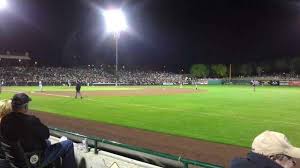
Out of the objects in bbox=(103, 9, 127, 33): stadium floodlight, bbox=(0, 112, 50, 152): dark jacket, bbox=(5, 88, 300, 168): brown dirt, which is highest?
bbox=(103, 9, 127, 33): stadium floodlight

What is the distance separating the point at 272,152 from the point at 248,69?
130207mm

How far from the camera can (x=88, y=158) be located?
700 cm

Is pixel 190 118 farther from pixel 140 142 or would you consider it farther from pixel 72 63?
pixel 72 63

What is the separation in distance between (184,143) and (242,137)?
2.46m

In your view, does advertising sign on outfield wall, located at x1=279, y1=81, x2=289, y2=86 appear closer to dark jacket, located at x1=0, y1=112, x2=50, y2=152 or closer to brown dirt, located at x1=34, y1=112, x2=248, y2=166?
brown dirt, located at x1=34, y1=112, x2=248, y2=166

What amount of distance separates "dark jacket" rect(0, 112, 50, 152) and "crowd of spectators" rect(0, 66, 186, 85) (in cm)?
6201

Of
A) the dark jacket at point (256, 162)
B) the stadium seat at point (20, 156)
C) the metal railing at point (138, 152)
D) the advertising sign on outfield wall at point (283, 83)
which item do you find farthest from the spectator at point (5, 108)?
the advertising sign on outfield wall at point (283, 83)

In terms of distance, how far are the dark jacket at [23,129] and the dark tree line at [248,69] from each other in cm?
12279

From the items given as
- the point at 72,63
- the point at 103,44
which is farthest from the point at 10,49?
the point at 103,44

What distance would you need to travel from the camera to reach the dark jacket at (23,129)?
19.2 feet

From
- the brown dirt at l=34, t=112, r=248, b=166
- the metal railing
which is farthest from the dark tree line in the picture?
the metal railing

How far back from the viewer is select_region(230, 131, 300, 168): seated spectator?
10.4 feet

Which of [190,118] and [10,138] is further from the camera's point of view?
[190,118]

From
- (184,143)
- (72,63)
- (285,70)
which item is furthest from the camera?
(285,70)
